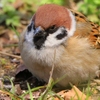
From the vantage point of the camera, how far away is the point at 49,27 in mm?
3695

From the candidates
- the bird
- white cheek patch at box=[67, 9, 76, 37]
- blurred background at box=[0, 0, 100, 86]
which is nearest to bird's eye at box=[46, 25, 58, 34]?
the bird

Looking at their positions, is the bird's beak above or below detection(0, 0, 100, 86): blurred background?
above

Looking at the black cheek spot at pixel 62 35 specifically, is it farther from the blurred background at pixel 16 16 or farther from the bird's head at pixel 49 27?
the blurred background at pixel 16 16

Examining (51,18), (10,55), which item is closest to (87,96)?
(51,18)

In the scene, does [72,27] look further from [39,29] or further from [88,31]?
[39,29]

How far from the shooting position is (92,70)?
13.3 ft

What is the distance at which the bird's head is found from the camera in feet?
12.1

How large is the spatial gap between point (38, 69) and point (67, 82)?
1.08 ft

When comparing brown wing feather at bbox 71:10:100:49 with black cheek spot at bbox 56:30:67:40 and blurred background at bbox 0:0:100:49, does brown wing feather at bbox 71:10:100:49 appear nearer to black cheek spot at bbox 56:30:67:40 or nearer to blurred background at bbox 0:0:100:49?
black cheek spot at bbox 56:30:67:40

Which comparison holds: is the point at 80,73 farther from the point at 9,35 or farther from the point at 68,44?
the point at 9,35

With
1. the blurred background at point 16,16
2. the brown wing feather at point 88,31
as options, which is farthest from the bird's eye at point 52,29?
the blurred background at point 16,16

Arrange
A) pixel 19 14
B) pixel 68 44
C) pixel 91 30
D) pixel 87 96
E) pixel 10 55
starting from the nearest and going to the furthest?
pixel 87 96 < pixel 68 44 < pixel 91 30 < pixel 10 55 < pixel 19 14

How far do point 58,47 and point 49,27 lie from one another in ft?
0.78

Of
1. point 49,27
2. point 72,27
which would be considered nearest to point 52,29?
point 49,27
